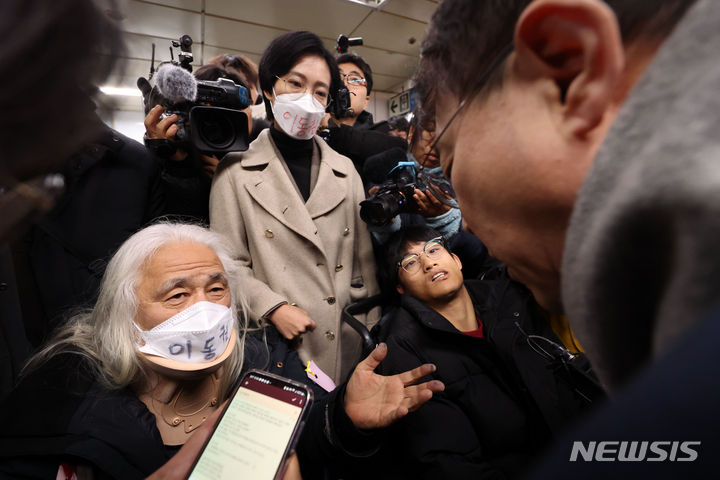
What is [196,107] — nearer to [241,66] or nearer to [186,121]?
[186,121]

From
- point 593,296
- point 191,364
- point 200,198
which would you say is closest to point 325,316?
point 191,364

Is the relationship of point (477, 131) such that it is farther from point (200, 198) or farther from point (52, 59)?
point (200, 198)

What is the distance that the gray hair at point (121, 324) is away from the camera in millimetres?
1126

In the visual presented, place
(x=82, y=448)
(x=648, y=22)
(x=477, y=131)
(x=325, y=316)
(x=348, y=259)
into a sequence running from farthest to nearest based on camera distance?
(x=348, y=259) < (x=325, y=316) < (x=82, y=448) < (x=477, y=131) < (x=648, y=22)

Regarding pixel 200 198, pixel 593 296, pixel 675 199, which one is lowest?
pixel 200 198

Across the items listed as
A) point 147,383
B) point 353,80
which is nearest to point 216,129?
point 147,383

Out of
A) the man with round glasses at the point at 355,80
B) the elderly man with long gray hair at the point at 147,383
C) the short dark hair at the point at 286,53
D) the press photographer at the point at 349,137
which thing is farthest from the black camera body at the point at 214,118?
the man with round glasses at the point at 355,80

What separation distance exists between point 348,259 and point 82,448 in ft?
3.83

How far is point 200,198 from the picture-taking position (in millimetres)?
1668

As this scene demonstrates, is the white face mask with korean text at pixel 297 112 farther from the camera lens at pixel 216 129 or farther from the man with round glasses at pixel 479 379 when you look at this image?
the man with round glasses at pixel 479 379

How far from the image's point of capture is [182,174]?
5.10ft

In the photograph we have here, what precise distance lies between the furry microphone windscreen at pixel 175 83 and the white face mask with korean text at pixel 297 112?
0.41 meters

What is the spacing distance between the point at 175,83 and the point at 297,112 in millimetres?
517

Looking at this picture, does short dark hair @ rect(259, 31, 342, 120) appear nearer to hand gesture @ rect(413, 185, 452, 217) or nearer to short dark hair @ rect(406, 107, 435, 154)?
hand gesture @ rect(413, 185, 452, 217)
